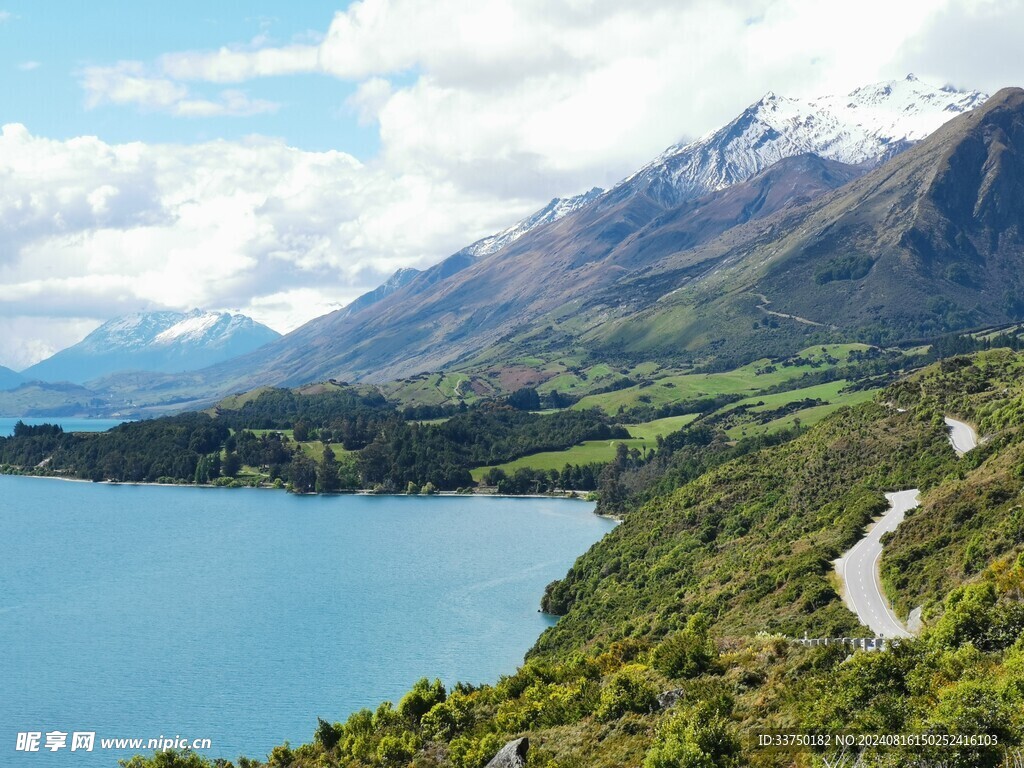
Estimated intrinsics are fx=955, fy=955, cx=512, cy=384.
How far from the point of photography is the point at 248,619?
368 feet

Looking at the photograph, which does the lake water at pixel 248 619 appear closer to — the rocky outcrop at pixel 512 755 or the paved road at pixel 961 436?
the rocky outcrop at pixel 512 755

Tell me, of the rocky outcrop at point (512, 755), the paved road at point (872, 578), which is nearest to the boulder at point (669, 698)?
the rocky outcrop at point (512, 755)

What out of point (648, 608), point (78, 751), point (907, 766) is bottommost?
point (78, 751)

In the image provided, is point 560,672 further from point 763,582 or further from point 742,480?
point 742,480

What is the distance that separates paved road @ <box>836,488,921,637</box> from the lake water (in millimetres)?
37506

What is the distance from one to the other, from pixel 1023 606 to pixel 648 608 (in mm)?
48372

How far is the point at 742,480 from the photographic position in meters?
107

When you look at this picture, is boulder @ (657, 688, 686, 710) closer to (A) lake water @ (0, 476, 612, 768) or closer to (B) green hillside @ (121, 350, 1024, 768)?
(B) green hillside @ (121, 350, 1024, 768)

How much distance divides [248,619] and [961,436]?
79615 mm

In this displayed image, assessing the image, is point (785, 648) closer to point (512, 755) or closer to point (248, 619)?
point (512, 755)

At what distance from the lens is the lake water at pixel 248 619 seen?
8062 cm

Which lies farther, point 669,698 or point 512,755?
point 669,698

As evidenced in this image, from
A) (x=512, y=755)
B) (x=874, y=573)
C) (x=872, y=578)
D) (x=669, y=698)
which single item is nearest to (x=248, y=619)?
(x=874, y=573)

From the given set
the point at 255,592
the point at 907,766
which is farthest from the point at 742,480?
the point at 907,766
